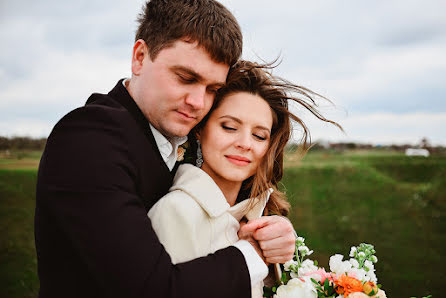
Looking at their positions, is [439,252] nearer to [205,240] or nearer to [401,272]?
[401,272]

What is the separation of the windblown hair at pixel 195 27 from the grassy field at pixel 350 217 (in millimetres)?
9721

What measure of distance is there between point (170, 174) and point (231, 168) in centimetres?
52

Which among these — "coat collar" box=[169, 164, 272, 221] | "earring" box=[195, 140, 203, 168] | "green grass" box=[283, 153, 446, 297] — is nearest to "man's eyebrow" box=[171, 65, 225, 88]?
"coat collar" box=[169, 164, 272, 221]

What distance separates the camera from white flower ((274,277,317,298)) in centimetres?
229

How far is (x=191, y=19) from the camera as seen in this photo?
2.53 metres

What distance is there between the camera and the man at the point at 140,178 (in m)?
1.67

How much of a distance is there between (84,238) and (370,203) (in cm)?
1838

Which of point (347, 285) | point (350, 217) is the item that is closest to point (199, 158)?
point (347, 285)

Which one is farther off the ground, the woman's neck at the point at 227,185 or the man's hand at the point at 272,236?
the woman's neck at the point at 227,185

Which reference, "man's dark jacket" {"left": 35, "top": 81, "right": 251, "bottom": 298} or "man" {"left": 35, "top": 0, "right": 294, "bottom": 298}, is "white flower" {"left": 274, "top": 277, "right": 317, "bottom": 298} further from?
"man's dark jacket" {"left": 35, "top": 81, "right": 251, "bottom": 298}

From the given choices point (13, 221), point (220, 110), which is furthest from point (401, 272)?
point (13, 221)

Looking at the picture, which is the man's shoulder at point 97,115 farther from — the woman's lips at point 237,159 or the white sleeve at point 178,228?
the woman's lips at point 237,159

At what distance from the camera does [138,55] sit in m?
2.75

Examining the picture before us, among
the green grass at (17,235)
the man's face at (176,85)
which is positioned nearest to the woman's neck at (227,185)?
the man's face at (176,85)
